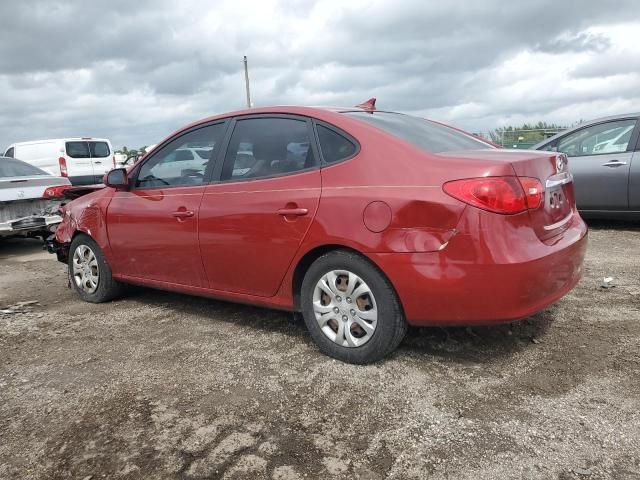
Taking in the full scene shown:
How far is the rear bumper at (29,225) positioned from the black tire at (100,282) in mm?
A: 3175

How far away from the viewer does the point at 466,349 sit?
350 cm

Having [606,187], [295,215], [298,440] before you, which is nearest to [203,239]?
[295,215]

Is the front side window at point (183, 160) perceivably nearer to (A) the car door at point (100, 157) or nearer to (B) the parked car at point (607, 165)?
(B) the parked car at point (607, 165)

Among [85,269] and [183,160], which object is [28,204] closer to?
[85,269]

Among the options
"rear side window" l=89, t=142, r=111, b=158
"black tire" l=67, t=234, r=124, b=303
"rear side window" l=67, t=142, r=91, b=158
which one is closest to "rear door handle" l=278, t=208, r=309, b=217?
"black tire" l=67, t=234, r=124, b=303

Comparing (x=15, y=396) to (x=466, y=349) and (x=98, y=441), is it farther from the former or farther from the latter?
(x=466, y=349)

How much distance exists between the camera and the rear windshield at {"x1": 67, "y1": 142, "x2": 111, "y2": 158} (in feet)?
53.2

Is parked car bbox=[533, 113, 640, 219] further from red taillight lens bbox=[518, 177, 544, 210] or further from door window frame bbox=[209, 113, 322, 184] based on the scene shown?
door window frame bbox=[209, 113, 322, 184]

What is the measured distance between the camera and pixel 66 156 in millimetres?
16047

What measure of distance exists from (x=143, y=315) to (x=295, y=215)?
1.98 m

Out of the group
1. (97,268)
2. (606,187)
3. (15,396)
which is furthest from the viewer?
(606,187)

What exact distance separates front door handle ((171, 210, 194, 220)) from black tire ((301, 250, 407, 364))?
1.12m

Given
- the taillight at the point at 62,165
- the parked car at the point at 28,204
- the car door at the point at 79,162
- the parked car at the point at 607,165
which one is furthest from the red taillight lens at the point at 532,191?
the taillight at the point at 62,165

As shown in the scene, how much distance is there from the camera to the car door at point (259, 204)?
346 cm
